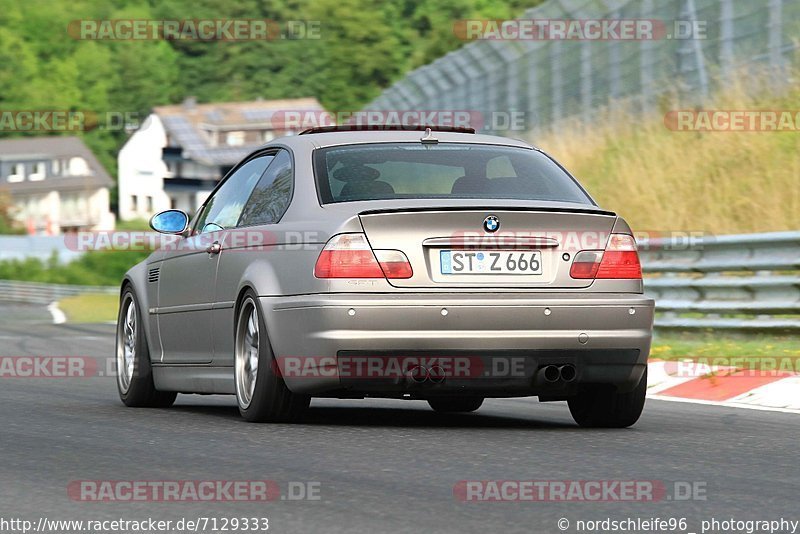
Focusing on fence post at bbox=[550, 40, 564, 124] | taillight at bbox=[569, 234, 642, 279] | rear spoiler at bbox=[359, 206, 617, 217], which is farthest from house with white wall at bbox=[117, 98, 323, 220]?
rear spoiler at bbox=[359, 206, 617, 217]

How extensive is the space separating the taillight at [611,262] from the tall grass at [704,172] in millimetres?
9019

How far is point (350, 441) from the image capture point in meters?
8.19

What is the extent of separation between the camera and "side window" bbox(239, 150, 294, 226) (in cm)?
930

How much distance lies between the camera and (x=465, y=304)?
333 inches

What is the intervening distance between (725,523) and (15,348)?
1534 cm

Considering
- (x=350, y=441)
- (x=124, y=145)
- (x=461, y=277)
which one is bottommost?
(x=124, y=145)

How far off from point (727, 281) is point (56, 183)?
124672 millimetres

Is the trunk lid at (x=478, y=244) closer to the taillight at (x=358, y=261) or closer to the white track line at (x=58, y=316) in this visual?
the taillight at (x=358, y=261)

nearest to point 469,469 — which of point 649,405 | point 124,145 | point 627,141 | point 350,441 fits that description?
point 350,441

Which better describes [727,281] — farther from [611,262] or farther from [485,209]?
[485,209]

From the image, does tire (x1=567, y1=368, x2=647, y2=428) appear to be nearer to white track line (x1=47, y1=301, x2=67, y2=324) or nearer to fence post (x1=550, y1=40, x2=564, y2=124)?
fence post (x1=550, y1=40, x2=564, y2=124)

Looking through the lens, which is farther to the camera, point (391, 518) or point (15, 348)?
point (15, 348)

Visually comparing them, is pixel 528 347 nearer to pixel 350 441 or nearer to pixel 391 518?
pixel 350 441

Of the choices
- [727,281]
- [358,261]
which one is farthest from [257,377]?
[727,281]
